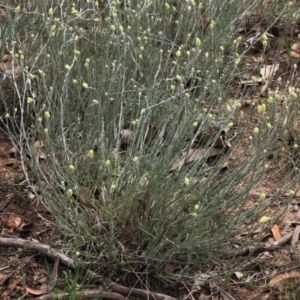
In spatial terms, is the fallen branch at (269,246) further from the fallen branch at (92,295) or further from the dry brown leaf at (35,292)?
the dry brown leaf at (35,292)

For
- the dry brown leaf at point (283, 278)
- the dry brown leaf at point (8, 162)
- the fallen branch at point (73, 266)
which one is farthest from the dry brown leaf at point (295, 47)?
the fallen branch at point (73, 266)

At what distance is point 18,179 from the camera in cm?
234

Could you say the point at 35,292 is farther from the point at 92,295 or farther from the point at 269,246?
the point at 269,246

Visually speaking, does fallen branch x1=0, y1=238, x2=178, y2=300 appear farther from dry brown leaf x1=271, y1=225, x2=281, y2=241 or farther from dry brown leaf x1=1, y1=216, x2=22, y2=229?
dry brown leaf x1=271, y1=225, x2=281, y2=241

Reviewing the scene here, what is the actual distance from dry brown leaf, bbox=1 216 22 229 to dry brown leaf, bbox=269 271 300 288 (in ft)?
3.17

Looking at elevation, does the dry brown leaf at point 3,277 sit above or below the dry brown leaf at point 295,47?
below

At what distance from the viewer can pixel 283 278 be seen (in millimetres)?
2064

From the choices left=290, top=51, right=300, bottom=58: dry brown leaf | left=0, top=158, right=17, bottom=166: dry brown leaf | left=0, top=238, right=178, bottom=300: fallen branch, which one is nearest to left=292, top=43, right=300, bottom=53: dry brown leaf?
left=290, top=51, right=300, bottom=58: dry brown leaf

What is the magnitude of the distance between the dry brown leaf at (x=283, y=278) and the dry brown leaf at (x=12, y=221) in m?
0.97

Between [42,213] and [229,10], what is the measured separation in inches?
56.9

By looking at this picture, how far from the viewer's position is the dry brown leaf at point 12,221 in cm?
219

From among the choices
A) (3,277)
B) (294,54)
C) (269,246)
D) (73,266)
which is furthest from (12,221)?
(294,54)

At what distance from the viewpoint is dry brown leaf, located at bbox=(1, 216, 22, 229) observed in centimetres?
219

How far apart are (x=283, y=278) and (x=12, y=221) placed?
103 cm
